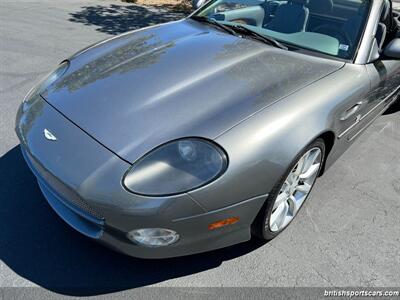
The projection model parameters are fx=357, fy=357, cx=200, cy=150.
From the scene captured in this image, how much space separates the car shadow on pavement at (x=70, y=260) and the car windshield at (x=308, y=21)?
160cm

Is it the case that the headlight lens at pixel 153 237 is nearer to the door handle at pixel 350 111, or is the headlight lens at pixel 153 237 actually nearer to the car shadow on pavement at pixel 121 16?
the door handle at pixel 350 111

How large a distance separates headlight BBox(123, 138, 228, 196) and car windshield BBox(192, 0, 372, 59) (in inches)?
55.6

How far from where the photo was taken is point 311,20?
2982 millimetres

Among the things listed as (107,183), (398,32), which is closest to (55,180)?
(107,183)

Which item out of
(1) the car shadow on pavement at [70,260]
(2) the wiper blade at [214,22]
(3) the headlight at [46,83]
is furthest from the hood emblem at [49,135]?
(2) the wiper blade at [214,22]

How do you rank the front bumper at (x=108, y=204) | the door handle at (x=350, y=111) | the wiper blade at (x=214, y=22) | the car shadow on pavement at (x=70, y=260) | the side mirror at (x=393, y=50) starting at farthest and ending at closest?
the wiper blade at (x=214, y=22), the side mirror at (x=393, y=50), the door handle at (x=350, y=111), the car shadow on pavement at (x=70, y=260), the front bumper at (x=108, y=204)

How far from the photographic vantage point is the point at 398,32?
12.0 feet

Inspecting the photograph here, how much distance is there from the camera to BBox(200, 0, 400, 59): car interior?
2.76 m

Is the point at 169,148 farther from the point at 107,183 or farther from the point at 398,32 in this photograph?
the point at 398,32

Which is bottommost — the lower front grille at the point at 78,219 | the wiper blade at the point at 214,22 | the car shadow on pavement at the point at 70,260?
the car shadow on pavement at the point at 70,260

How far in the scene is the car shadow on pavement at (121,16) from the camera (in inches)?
287

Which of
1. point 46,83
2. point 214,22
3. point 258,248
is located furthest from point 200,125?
point 214,22

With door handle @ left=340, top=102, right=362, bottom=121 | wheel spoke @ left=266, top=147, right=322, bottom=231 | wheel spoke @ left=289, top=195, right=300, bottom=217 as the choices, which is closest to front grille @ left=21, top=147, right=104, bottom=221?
wheel spoke @ left=266, top=147, right=322, bottom=231

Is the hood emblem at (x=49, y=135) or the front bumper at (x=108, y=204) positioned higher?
the hood emblem at (x=49, y=135)
